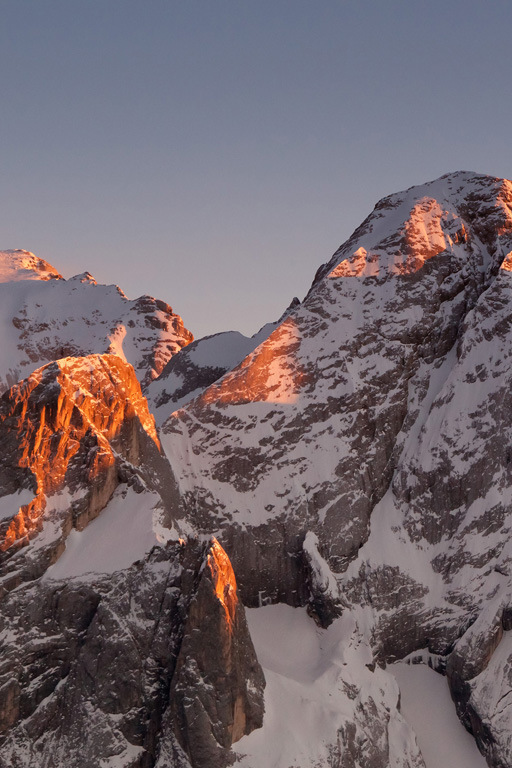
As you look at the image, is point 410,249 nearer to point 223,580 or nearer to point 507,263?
Result: point 507,263

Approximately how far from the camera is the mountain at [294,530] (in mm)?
85750

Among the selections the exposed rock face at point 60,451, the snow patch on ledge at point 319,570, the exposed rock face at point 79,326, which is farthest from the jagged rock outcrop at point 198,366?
the snow patch on ledge at point 319,570

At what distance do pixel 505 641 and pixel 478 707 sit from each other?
6.89 m

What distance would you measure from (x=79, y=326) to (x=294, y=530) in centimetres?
6710

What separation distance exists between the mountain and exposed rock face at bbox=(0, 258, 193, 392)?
25932 millimetres

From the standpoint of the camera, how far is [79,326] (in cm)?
16062

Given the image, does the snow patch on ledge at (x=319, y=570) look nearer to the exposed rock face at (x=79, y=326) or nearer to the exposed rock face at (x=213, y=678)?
the exposed rock face at (x=213, y=678)

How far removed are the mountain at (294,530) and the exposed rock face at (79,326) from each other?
85.1 ft

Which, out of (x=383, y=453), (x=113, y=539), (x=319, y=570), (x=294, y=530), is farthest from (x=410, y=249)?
(x=113, y=539)

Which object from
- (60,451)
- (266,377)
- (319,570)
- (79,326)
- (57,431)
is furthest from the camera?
(79,326)

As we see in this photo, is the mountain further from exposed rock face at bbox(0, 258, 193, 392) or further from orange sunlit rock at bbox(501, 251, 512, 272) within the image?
exposed rock face at bbox(0, 258, 193, 392)

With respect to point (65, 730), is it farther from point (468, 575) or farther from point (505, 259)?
point (505, 259)

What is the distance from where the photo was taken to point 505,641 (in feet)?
327

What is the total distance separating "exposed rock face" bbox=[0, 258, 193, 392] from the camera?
153 m
